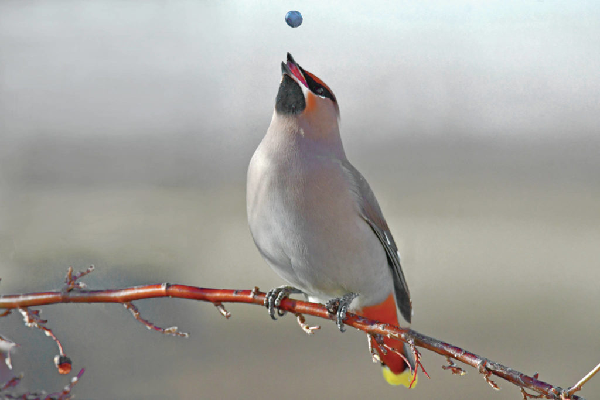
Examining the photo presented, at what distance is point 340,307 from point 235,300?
27 cm

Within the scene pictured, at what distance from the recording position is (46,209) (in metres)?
2.50

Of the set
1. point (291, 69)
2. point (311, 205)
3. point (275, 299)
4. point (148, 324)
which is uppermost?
point (291, 69)

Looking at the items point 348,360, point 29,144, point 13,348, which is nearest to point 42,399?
point 13,348

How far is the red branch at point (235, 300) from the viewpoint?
28.5 inches

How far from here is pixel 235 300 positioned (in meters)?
0.83

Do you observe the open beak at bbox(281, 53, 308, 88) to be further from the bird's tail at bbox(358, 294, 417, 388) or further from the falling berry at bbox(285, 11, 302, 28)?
the bird's tail at bbox(358, 294, 417, 388)

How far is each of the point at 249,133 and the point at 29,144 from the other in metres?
1.37

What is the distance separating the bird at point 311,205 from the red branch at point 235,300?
126mm

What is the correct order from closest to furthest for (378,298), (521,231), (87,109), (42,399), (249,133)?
1. (42,399)
2. (378,298)
3. (249,133)
4. (87,109)
5. (521,231)

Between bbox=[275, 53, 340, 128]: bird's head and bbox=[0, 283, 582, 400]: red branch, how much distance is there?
0.30 meters

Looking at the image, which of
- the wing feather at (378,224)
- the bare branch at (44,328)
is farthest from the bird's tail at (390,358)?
the bare branch at (44,328)

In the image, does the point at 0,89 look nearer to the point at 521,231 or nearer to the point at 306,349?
the point at 306,349

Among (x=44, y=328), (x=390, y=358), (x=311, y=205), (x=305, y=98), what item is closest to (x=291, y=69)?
(x=305, y=98)

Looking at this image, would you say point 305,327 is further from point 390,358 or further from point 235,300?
point 390,358
